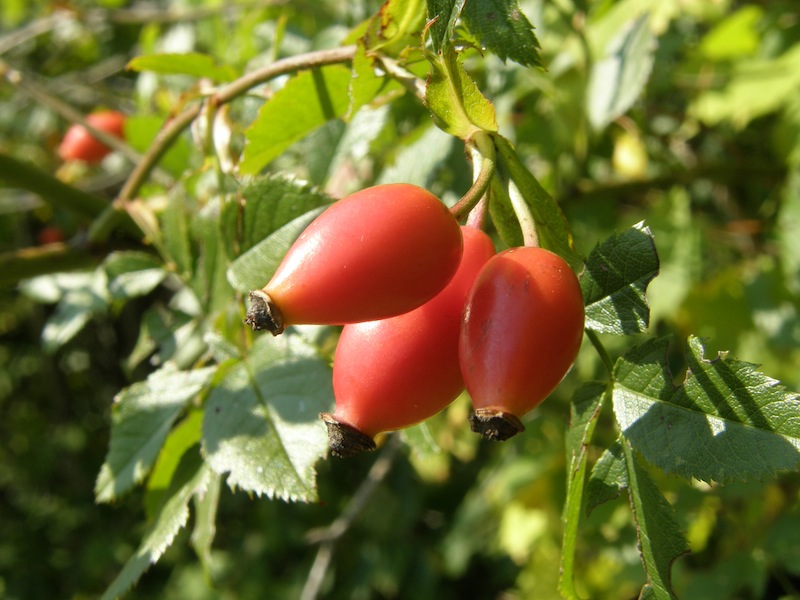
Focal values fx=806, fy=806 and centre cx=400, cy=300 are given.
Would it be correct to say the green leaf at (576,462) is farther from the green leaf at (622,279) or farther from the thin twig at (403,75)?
the thin twig at (403,75)

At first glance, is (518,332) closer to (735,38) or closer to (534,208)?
(534,208)

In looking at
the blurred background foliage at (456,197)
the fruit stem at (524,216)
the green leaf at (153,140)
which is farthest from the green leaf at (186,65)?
the fruit stem at (524,216)

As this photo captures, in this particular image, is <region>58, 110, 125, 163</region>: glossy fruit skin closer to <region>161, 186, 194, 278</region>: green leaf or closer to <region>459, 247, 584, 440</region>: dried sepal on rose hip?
<region>161, 186, 194, 278</region>: green leaf

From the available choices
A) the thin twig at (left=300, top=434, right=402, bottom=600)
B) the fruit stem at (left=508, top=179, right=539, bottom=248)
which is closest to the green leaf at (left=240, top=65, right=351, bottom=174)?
the fruit stem at (left=508, top=179, right=539, bottom=248)

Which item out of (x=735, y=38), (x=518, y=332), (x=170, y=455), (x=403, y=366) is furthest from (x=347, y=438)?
(x=735, y=38)

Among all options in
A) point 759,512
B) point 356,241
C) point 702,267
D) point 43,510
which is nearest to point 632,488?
point 356,241

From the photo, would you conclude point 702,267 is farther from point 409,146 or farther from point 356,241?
point 356,241
